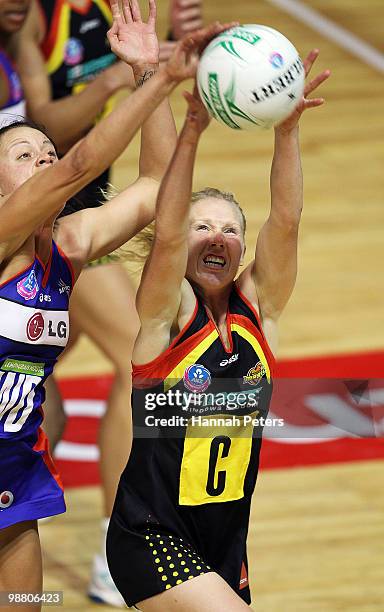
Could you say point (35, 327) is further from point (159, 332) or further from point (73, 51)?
point (73, 51)

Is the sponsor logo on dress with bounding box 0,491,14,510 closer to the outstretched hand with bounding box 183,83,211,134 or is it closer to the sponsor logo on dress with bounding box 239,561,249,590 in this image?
the sponsor logo on dress with bounding box 239,561,249,590

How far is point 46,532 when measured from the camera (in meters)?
5.55

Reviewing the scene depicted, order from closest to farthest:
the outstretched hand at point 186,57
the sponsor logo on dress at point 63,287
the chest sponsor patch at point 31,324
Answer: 1. the outstretched hand at point 186,57
2. the chest sponsor patch at point 31,324
3. the sponsor logo on dress at point 63,287

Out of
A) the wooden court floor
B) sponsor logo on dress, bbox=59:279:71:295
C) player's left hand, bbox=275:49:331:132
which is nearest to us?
player's left hand, bbox=275:49:331:132

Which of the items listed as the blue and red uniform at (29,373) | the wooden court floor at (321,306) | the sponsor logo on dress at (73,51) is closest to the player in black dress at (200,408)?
the blue and red uniform at (29,373)

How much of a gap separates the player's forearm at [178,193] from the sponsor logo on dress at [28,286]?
0.37 m

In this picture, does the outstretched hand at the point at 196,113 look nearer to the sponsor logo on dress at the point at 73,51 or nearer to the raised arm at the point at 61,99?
the raised arm at the point at 61,99

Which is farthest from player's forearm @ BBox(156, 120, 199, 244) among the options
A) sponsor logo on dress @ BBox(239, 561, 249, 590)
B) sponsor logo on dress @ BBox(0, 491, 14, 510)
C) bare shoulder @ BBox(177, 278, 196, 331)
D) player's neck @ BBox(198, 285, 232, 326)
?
sponsor logo on dress @ BBox(239, 561, 249, 590)

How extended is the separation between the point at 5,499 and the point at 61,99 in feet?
7.39

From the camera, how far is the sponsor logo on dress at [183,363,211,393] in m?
3.76

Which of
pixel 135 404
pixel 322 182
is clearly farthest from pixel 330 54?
pixel 135 404

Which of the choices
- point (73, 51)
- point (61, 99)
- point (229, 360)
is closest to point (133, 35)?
point (229, 360)

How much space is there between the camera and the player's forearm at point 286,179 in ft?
12.1

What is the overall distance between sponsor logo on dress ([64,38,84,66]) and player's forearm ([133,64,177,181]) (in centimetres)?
184
